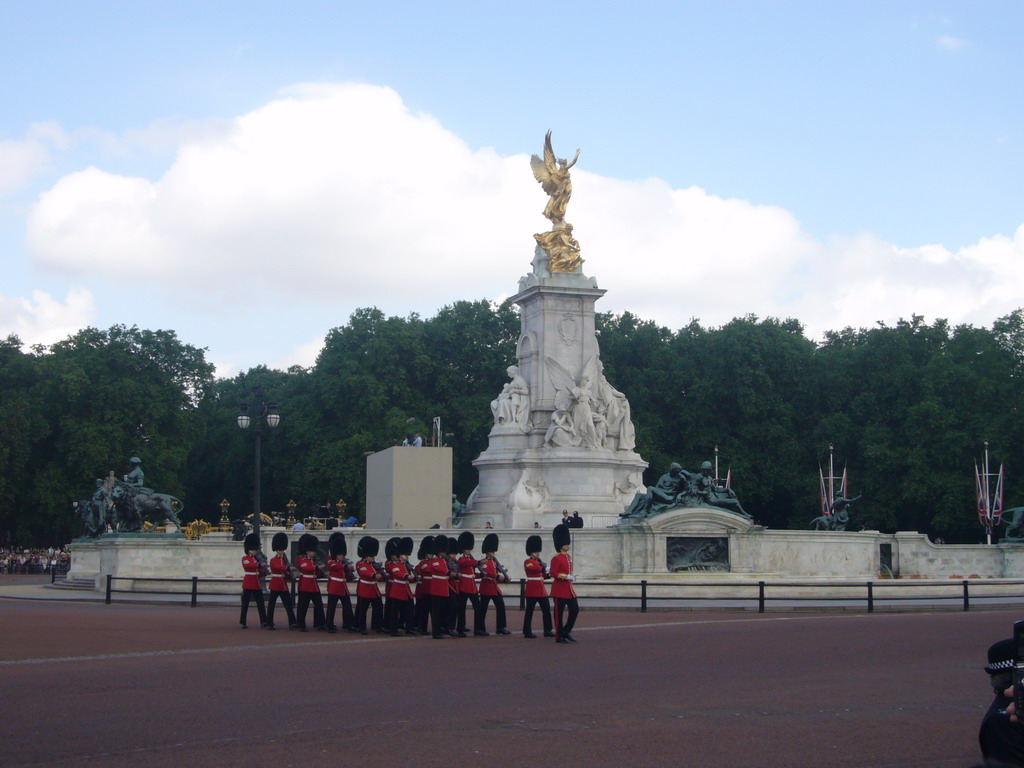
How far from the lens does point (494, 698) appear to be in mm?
12977

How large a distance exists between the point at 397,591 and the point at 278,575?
245 centimetres

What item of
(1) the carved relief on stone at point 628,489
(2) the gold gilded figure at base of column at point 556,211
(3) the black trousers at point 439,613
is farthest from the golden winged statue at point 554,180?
(3) the black trousers at point 439,613

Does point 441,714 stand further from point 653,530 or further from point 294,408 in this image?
point 294,408

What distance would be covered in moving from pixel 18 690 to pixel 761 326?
199 ft

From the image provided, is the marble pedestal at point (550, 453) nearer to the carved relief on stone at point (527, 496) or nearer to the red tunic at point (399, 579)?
the carved relief on stone at point (527, 496)

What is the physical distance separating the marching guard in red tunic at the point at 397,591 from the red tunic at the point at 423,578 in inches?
5.8

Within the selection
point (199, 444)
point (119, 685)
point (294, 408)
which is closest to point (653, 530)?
point (119, 685)

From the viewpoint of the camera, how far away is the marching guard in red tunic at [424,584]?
20.5 m

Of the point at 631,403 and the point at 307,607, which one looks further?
the point at 631,403

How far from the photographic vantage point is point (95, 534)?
40750 mm

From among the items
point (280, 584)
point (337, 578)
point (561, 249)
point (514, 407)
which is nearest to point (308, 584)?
point (337, 578)

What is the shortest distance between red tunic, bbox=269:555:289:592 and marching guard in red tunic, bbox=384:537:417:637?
79.4 inches

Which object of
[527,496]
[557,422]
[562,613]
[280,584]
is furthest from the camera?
Answer: [557,422]

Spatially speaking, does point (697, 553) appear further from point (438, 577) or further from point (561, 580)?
point (561, 580)
